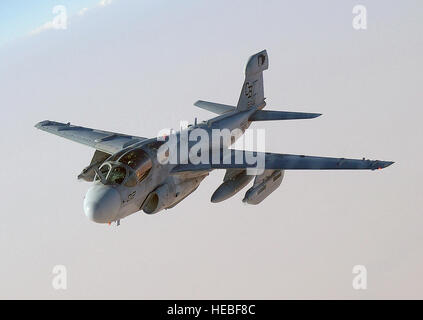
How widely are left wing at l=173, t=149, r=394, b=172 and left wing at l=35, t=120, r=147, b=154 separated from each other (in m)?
3.94

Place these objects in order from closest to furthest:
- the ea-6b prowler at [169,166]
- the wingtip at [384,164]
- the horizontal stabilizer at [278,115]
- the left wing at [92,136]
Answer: the ea-6b prowler at [169,166] → the wingtip at [384,164] → the left wing at [92,136] → the horizontal stabilizer at [278,115]

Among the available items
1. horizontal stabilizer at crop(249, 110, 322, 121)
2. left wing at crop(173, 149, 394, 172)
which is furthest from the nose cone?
horizontal stabilizer at crop(249, 110, 322, 121)

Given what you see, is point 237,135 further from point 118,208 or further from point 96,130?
point 118,208

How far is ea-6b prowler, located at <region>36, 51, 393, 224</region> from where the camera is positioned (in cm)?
1792

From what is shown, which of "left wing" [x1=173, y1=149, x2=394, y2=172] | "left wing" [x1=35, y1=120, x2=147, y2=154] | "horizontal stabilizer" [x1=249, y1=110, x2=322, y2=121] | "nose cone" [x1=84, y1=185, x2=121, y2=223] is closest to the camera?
"nose cone" [x1=84, y1=185, x2=121, y2=223]

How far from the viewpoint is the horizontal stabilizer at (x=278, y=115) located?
82.4ft

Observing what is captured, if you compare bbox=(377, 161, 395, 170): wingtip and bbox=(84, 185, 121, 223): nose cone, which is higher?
bbox=(377, 161, 395, 170): wingtip

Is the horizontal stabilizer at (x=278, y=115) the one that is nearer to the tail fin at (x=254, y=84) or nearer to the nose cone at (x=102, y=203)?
the tail fin at (x=254, y=84)

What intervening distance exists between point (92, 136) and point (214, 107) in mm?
6769

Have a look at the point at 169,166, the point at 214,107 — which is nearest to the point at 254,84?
the point at 214,107

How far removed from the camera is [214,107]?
26.9 metres

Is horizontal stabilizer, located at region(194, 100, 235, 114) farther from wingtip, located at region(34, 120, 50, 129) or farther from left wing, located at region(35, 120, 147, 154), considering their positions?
wingtip, located at region(34, 120, 50, 129)

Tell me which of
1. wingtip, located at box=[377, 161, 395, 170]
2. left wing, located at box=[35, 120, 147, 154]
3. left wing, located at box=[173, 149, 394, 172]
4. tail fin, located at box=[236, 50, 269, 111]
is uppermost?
tail fin, located at box=[236, 50, 269, 111]

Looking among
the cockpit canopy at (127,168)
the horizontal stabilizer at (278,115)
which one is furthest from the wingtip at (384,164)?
the cockpit canopy at (127,168)
